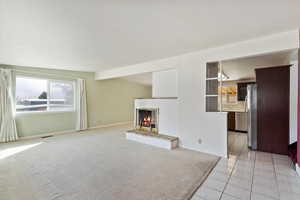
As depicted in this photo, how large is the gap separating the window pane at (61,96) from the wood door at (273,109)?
628 cm

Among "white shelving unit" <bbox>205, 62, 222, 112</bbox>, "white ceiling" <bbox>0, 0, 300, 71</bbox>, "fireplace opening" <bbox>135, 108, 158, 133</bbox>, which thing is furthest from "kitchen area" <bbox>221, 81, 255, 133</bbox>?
"white ceiling" <bbox>0, 0, 300, 71</bbox>

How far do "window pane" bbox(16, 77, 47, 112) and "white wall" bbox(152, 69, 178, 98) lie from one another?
392 cm

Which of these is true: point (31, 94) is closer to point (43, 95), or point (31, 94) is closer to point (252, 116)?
point (43, 95)

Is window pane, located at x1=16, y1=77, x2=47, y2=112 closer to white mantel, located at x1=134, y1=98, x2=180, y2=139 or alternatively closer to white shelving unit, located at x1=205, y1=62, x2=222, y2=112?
white mantel, located at x1=134, y1=98, x2=180, y2=139

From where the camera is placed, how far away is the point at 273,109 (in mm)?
3498

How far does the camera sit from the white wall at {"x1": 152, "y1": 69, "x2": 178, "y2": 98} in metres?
4.23

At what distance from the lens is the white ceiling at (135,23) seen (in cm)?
174

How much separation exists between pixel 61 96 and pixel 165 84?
405 centimetres

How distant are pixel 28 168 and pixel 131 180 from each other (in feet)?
6.34

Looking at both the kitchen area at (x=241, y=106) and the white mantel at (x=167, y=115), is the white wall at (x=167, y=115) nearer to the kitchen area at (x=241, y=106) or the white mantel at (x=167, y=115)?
the white mantel at (x=167, y=115)

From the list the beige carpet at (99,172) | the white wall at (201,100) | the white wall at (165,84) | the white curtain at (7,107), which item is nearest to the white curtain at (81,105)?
the white curtain at (7,107)

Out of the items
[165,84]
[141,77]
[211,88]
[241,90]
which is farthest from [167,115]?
[241,90]

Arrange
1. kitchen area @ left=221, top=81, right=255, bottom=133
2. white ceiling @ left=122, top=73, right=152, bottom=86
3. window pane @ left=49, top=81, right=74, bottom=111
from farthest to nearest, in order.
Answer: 1. white ceiling @ left=122, top=73, right=152, bottom=86
2. kitchen area @ left=221, top=81, right=255, bottom=133
3. window pane @ left=49, top=81, right=74, bottom=111

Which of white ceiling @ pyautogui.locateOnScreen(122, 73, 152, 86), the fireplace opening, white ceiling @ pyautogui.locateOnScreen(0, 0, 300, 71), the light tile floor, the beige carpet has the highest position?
white ceiling @ pyautogui.locateOnScreen(0, 0, 300, 71)
